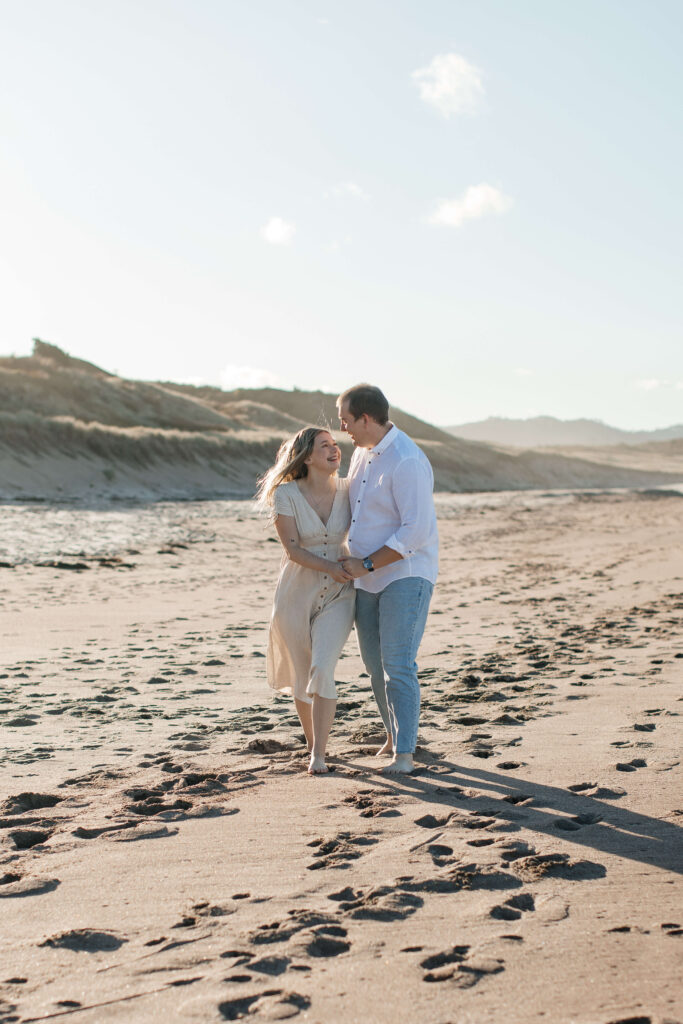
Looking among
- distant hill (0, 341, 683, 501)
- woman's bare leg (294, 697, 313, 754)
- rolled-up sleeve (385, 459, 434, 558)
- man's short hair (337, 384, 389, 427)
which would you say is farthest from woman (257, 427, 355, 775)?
distant hill (0, 341, 683, 501)

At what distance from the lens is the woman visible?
488 centimetres

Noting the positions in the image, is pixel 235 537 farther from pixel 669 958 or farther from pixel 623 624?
pixel 669 958

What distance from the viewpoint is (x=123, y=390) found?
55.2 metres

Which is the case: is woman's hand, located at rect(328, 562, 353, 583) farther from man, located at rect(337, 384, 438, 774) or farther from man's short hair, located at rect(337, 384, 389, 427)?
man's short hair, located at rect(337, 384, 389, 427)

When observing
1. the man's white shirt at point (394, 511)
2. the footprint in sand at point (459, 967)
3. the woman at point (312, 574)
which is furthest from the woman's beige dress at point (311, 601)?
the footprint in sand at point (459, 967)

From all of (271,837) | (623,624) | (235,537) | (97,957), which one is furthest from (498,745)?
(235,537)

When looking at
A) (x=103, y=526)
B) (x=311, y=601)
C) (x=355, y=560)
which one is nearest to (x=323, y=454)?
(x=355, y=560)

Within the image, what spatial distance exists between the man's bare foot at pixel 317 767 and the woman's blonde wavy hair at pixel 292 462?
1.24 metres

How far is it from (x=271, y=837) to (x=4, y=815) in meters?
1.26

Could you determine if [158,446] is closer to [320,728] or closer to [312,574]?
[312,574]

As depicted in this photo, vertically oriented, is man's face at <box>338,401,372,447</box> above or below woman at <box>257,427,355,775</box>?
above

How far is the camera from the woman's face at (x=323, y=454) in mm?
4875

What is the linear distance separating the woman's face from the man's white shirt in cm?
15

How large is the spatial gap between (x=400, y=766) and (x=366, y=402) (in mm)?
1799
